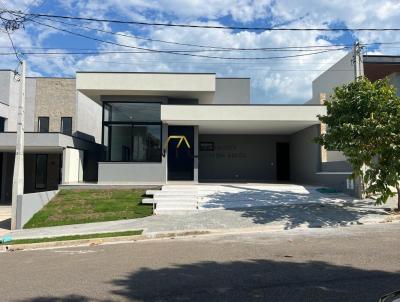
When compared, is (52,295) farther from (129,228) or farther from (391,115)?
(391,115)

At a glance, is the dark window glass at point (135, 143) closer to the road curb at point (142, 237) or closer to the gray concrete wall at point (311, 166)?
the gray concrete wall at point (311, 166)

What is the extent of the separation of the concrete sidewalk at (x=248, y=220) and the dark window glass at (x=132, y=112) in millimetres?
8502

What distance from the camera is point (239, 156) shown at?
2872 centimetres

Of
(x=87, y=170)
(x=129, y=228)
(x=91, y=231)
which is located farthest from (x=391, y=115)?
(x=87, y=170)

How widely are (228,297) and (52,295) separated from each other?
102 inches

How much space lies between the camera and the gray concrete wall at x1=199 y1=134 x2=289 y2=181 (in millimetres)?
28672

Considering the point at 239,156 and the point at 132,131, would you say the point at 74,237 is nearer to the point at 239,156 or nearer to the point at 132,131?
the point at 132,131

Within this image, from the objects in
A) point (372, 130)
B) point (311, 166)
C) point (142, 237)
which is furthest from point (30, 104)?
point (372, 130)

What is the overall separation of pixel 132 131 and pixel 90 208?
6.50 metres

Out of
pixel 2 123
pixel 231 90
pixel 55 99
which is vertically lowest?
pixel 2 123

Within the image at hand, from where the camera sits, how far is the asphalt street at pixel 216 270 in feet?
20.2

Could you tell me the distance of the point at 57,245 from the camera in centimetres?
1228

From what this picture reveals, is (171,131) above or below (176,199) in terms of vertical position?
above

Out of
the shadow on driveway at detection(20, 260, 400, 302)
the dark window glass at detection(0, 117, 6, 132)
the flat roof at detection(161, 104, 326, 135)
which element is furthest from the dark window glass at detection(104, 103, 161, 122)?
the shadow on driveway at detection(20, 260, 400, 302)
